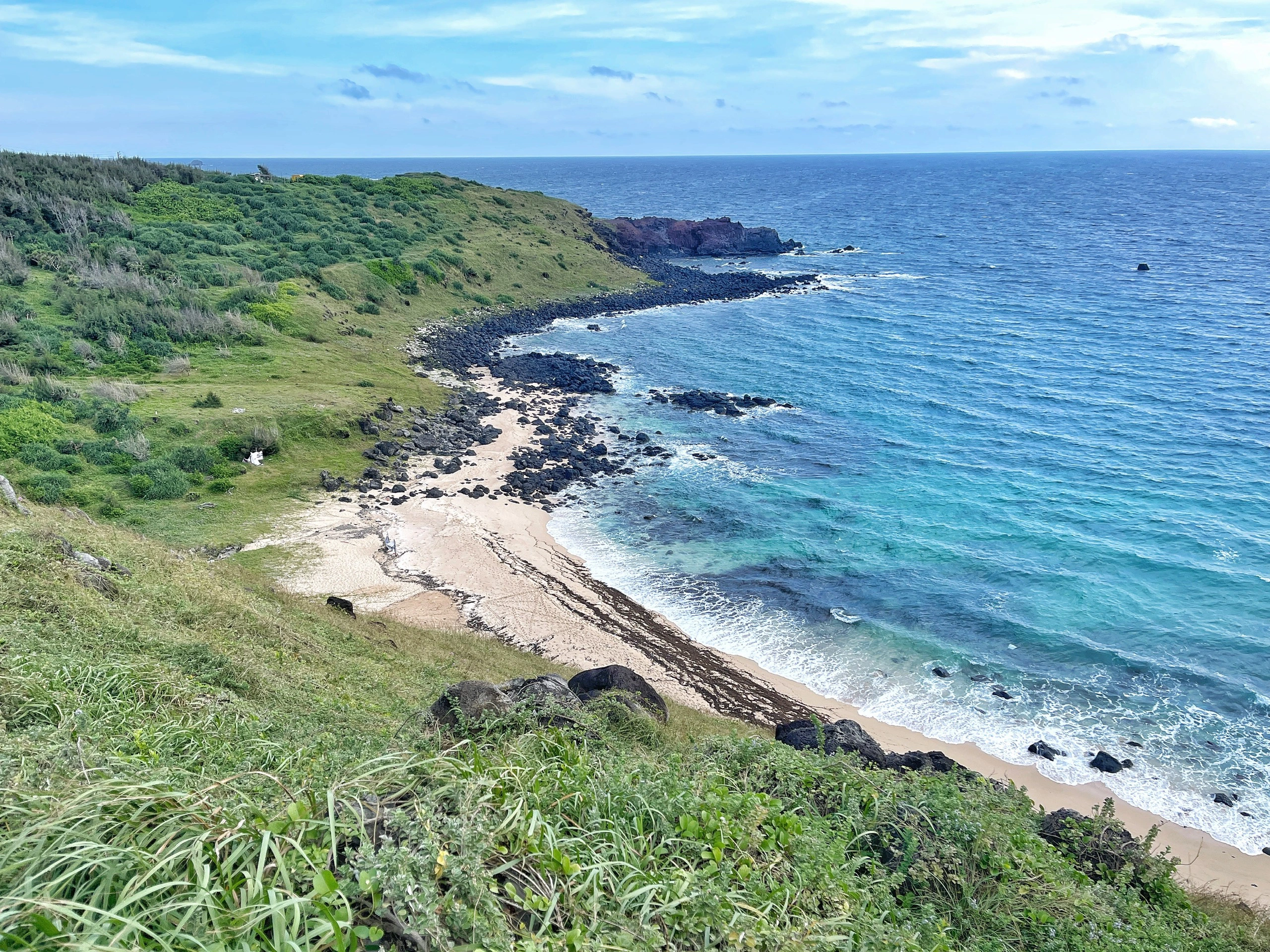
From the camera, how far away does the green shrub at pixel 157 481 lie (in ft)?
80.5

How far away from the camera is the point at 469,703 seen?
877 centimetres

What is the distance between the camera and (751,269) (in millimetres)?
84562

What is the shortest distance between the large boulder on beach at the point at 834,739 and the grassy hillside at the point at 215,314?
730 inches

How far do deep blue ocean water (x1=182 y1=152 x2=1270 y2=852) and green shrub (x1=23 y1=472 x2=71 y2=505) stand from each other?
53.5ft

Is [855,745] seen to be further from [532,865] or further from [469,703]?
[532,865]

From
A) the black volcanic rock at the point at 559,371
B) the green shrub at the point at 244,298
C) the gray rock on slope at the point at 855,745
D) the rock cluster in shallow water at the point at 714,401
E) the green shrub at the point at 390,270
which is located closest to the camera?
the gray rock on slope at the point at 855,745

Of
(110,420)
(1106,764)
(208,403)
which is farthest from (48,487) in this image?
(1106,764)

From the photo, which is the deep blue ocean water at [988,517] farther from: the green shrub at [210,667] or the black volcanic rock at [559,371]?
the green shrub at [210,667]

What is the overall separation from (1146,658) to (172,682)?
2481cm

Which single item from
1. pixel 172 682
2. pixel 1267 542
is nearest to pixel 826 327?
pixel 1267 542

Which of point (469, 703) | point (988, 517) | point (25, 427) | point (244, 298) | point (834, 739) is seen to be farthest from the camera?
point (244, 298)

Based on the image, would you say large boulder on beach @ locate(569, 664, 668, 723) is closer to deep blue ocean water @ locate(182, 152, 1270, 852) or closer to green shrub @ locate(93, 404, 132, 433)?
deep blue ocean water @ locate(182, 152, 1270, 852)

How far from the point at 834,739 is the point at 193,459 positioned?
24918 mm

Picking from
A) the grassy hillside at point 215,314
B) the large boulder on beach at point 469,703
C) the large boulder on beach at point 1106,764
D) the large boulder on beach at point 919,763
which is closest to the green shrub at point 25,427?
the grassy hillside at point 215,314
